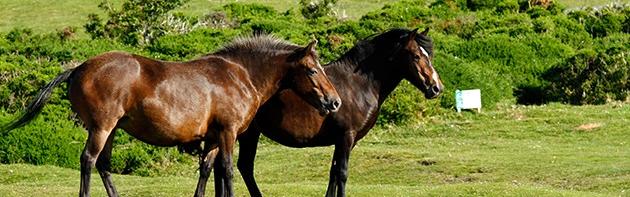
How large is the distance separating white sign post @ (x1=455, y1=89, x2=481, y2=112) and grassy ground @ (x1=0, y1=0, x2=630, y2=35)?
1951 cm

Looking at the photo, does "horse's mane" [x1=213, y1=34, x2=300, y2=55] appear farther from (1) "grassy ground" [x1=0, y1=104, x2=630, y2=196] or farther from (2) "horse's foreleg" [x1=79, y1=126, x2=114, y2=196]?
(1) "grassy ground" [x1=0, y1=104, x2=630, y2=196]

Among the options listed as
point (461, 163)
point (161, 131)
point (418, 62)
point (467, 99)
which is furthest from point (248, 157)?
point (467, 99)

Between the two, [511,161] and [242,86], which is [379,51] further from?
[511,161]

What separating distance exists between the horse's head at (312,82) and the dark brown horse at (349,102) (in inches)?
26.6

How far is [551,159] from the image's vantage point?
24.3 metres

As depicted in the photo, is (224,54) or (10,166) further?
(10,166)

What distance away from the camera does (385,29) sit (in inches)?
1549

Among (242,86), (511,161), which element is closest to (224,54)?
(242,86)

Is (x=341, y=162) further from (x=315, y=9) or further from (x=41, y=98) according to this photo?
(x=315, y=9)

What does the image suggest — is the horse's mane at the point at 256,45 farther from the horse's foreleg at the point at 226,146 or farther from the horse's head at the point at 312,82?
the horse's foreleg at the point at 226,146

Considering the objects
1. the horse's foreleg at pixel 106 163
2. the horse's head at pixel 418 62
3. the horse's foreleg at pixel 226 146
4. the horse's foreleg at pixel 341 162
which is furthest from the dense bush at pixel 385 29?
the horse's foreleg at pixel 226 146

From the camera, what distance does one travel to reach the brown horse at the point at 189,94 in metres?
14.0

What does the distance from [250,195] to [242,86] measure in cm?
257

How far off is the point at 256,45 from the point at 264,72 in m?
0.40
